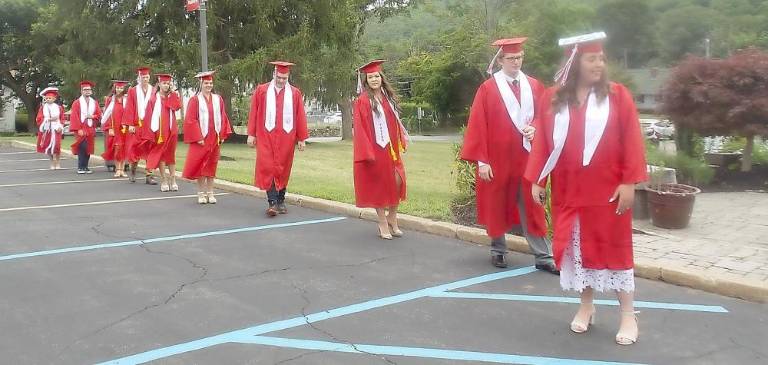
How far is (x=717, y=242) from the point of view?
6.79m

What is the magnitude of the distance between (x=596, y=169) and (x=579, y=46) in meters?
0.76

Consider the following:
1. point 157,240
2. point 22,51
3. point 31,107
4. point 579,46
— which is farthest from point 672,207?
point 31,107

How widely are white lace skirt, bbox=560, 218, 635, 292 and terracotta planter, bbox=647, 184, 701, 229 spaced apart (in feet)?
11.7

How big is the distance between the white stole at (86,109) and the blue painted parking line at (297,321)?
10.7 m

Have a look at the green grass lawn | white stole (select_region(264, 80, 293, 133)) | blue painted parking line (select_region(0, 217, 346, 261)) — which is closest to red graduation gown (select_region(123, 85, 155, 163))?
the green grass lawn

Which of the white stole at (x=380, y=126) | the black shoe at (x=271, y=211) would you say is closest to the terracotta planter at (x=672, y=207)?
the white stole at (x=380, y=126)

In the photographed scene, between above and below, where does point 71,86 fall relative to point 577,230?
above

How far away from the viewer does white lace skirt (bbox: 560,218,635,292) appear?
4.23m

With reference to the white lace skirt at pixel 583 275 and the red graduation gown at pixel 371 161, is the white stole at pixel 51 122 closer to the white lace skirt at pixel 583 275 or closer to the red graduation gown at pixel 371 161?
the red graduation gown at pixel 371 161

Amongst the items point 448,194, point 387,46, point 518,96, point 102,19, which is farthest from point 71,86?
point 387,46

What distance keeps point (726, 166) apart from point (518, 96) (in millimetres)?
8176

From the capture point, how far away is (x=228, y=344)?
4.22m

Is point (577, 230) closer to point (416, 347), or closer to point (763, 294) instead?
point (416, 347)

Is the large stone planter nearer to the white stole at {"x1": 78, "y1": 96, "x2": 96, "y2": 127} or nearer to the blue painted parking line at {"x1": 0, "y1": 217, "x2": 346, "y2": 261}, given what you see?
the blue painted parking line at {"x1": 0, "y1": 217, "x2": 346, "y2": 261}
